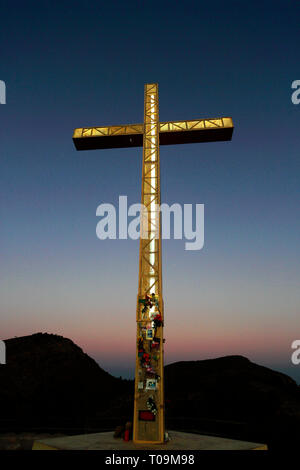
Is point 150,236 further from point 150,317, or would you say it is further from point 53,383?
point 53,383

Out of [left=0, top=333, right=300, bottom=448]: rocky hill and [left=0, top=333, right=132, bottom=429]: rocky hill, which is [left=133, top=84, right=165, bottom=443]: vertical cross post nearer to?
[left=0, top=333, right=300, bottom=448]: rocky hill

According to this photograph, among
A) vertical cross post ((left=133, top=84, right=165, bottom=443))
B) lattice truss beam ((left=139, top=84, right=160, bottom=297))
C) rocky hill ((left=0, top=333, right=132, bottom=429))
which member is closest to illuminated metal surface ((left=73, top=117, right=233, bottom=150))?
lattice truss beam ((left=139, top=84, right=160, bottom=297))

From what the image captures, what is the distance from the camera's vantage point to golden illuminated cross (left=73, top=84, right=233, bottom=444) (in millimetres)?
11798

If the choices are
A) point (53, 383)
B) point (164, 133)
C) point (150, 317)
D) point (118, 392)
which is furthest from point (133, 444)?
point (118, 392)

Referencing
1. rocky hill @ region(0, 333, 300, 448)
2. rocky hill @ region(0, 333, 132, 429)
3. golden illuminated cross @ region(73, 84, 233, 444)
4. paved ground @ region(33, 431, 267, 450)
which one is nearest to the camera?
paved ground @ region(33, 431, 267, 450)

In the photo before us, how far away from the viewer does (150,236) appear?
1451 centimetres

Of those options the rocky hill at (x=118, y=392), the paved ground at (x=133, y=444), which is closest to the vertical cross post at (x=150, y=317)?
the paved ground at (x=133, y=444)

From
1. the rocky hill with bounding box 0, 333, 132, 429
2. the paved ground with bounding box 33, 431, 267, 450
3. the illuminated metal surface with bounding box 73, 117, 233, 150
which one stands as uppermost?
the illuminated metal surface with bounding box 73, 117, 233, 150

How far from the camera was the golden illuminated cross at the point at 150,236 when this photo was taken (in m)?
11.8

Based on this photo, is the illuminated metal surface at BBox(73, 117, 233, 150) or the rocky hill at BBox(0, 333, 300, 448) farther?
the rocky hill at BBox(0, 333, 300, 448)
